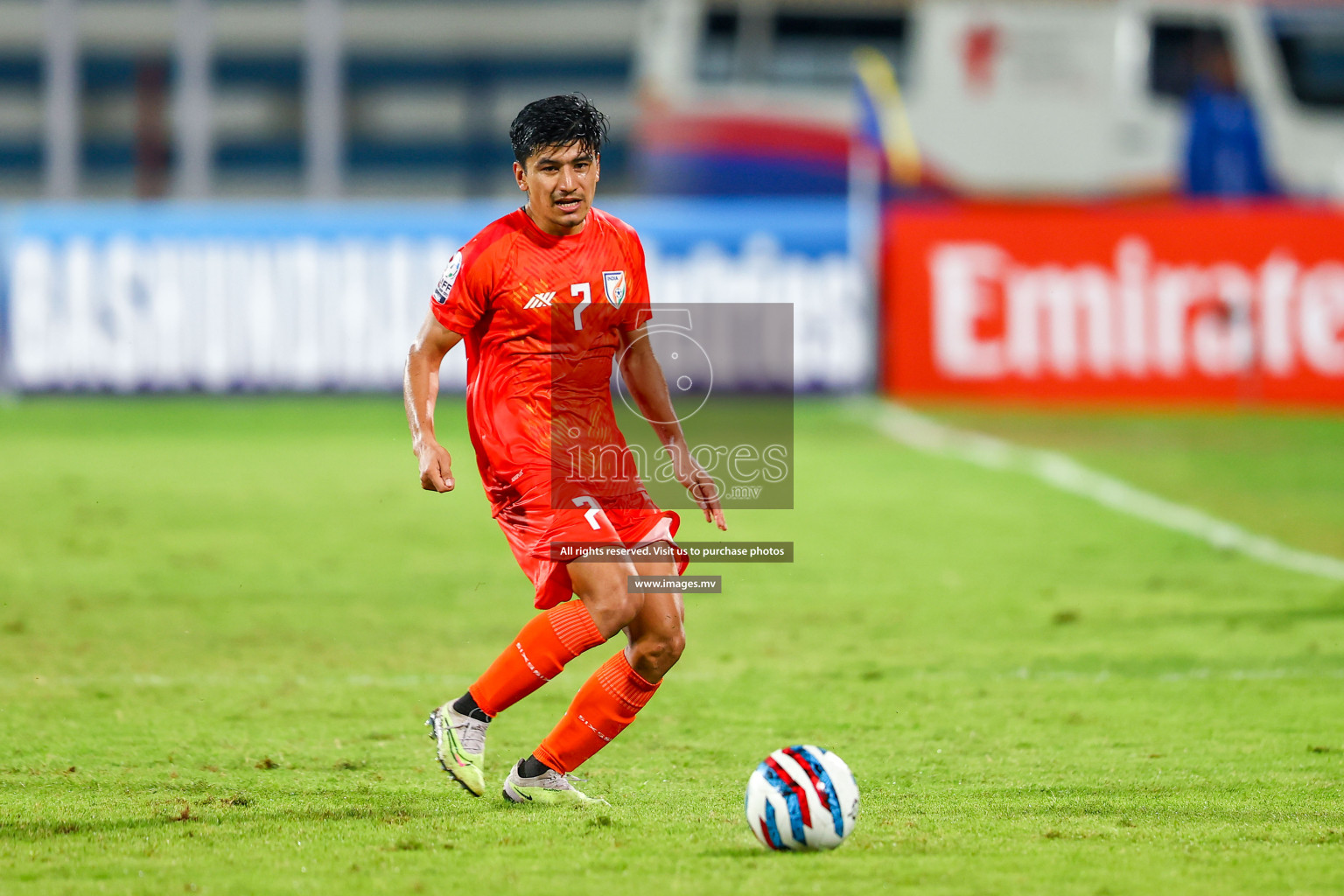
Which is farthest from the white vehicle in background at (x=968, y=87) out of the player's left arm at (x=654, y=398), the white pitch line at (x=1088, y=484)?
the player's left arm at (x=654, y=398)

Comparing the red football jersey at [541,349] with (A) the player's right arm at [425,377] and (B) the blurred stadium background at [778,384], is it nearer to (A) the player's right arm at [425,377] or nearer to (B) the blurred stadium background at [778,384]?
(A) the player's right arm at [425,377]

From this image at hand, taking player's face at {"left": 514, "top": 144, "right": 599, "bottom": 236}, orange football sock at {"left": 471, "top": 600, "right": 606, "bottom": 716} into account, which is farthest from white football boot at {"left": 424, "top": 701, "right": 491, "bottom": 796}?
player's face at {"left": 514, "top": 144, "right": 599, "bottom": 236}

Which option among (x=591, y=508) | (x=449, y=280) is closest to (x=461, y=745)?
(x=591, y=508)

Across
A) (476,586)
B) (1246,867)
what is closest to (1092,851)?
(1246,867)

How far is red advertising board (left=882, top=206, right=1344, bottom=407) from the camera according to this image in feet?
52.2

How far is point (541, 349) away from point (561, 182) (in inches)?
18.6

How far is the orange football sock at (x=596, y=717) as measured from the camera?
506cm

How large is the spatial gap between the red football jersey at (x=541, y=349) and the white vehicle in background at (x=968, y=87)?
16596 mm

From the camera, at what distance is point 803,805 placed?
177 inches

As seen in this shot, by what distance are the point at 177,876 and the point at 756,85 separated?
18393 millimetres

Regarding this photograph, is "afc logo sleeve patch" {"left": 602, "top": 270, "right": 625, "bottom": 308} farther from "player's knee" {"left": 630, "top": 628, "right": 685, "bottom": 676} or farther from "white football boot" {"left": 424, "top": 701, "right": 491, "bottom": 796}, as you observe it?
"white football boot" {"left": 424, "top": 701, "right": 491, "bottom": 796}

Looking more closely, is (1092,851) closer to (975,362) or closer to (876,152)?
(975,362)

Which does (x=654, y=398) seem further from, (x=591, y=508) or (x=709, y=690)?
(x=709, y=690)

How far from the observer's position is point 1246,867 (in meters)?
4.32
